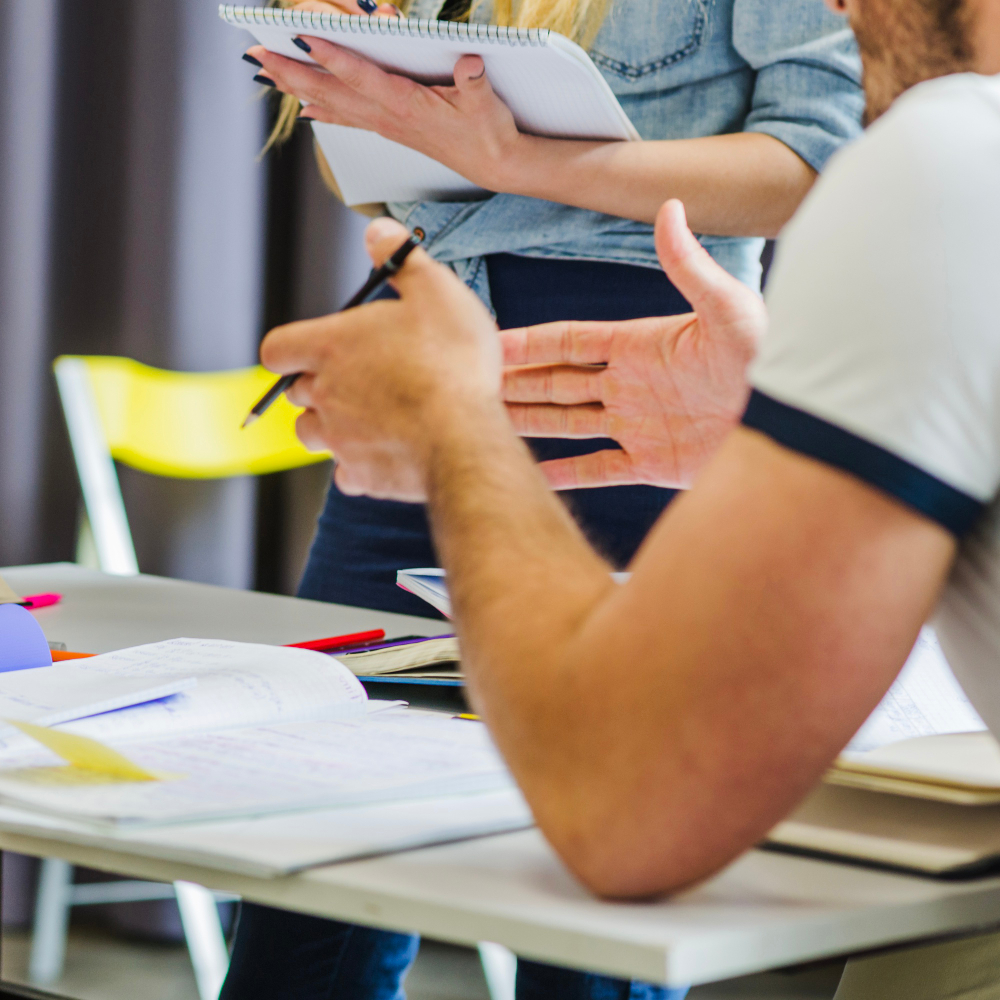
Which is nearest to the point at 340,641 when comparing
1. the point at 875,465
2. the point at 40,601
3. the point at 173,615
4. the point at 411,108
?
the point at 173,615

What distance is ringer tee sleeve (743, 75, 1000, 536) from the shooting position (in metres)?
0.42

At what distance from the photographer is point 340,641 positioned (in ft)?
3.07

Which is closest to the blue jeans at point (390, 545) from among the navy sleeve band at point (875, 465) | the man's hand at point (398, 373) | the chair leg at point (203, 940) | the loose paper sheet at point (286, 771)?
the loose paper sheet at point (286, 771)

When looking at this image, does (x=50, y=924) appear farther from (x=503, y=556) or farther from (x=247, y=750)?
(x=503, y=556)

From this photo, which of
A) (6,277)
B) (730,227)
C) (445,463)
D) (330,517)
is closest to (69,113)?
(6,277)

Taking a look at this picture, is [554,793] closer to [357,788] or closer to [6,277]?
[357,788]

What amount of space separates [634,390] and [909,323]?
55cm

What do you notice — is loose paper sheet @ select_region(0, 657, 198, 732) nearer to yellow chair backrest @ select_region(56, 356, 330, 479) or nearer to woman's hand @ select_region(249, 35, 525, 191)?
woman's hand @ select_region(249, 35, 525, 191)

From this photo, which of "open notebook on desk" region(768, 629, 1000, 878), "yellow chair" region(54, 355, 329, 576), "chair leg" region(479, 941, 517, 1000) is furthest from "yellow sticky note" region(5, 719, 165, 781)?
"yellow chair" region(54, 355, 329, 576)

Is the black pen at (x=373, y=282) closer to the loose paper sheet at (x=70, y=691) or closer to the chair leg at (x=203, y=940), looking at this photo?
the loose paper sheet at (x=70, y=691)

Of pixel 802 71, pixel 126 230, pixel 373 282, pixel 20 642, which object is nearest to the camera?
pixel 373 282

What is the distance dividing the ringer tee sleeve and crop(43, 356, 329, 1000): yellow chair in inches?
62.1

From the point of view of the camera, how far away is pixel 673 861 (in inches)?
17.0

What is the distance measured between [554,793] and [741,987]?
186cm
